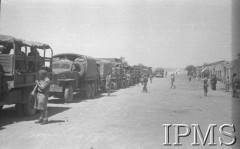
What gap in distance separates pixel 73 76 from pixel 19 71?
19.1ft

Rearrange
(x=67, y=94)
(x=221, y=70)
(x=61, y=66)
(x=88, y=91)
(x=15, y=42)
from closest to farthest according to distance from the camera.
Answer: (x=15, y=42) → (x=67, y=94) → (x=61, y=66) → (x=88, y=91) → (x=221, y=70)

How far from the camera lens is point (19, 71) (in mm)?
9289

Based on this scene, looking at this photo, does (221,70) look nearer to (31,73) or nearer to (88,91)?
(88,91)

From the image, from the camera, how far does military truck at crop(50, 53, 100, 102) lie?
548 inches

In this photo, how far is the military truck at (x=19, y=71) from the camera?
8414mm

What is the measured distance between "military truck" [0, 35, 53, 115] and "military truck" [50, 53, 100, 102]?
190cm

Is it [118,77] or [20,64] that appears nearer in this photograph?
[20,64]

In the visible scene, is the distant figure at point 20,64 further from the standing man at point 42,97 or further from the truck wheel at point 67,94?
the truck wheel at point 67,94

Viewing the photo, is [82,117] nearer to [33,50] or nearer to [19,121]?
[19,121]

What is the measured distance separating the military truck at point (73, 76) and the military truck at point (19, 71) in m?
1.90

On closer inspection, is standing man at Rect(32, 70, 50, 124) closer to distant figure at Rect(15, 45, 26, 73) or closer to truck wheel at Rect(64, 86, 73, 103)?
distant figure at Rect(15, 45, 26, 73)

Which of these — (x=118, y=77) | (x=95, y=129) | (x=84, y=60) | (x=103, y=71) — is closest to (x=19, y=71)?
(x=95, y=129)

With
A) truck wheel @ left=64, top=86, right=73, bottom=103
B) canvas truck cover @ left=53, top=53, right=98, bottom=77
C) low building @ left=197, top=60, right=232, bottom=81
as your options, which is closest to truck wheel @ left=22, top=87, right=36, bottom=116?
truck wheel @ left=64, top=86, right=73, bottom=103

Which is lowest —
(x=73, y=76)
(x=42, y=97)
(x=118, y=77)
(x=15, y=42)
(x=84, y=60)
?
(x=42, y=97)
